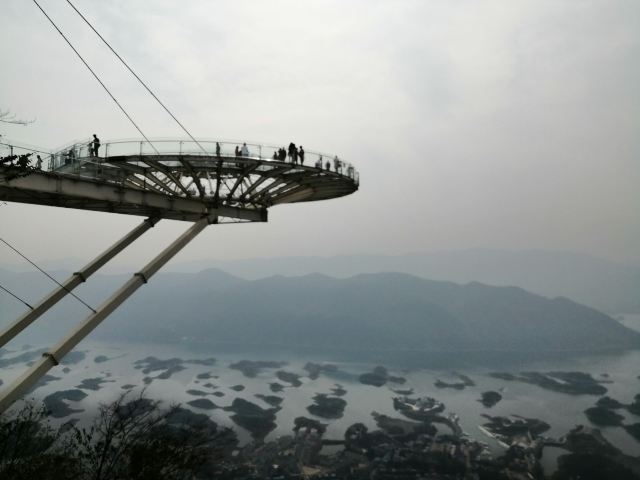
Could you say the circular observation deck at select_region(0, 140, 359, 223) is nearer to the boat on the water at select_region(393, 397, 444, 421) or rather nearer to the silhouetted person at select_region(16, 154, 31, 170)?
the silhouetted person at select_region(16, 154, 31, 170)

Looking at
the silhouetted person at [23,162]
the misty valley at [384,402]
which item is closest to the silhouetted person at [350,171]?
the silhouetted person at [23,162]

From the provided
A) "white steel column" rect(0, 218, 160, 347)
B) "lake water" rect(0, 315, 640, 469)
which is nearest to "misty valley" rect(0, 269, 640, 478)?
"lake water" rect(0, 315, 640, 469)

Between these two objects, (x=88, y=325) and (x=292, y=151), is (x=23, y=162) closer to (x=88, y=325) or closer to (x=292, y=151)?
(x=88, y=325)

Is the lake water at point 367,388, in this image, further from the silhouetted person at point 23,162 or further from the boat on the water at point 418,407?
the silhouetted person at point 23,162

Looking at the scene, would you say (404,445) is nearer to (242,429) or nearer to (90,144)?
(242,429)

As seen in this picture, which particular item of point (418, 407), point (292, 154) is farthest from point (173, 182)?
point (418, 407)

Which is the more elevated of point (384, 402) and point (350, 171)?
point (350, 171)

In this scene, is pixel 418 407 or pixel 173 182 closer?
pixel 173 182
